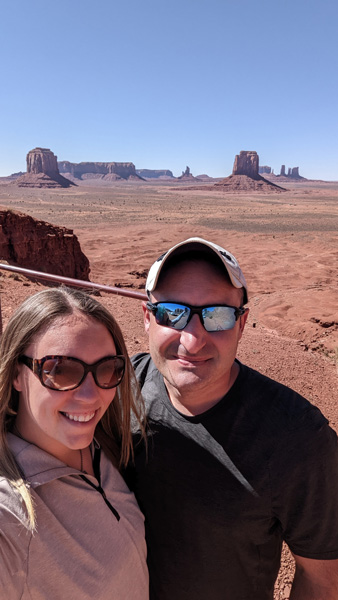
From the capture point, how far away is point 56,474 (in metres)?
1.30

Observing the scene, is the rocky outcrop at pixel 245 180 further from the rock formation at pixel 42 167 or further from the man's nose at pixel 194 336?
the man's nose at pixel 194 336

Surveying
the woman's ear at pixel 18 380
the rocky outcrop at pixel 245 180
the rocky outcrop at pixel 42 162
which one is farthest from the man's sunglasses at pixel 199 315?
the rocky outcrop at pixel 42 162

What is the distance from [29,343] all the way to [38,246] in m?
12.3

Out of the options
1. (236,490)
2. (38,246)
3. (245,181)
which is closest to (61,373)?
(236,490)

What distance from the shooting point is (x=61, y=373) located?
136cm

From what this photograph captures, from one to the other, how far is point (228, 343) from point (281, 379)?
4518mm

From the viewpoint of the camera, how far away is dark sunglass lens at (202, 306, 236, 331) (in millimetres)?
1578

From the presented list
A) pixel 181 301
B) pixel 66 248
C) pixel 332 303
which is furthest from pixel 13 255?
pixel 181 301

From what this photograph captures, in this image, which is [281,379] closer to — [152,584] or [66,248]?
[152,584]

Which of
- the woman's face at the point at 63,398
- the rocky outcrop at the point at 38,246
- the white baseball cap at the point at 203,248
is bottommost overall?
the rocky outcrop at the point at 38,246

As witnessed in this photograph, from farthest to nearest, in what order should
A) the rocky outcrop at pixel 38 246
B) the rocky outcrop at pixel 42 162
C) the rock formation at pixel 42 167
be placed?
1. the rocky outcrop at pixel 42 162
2. the rock formation at pixel 42 167
3. the rocky outcrop at pixel 38 246

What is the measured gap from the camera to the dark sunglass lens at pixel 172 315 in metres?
1.60

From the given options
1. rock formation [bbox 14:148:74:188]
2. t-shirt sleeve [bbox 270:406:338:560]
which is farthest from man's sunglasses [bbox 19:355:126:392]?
rock formation [bbox 14:148:74:188]

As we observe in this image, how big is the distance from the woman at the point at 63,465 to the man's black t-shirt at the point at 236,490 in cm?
12
